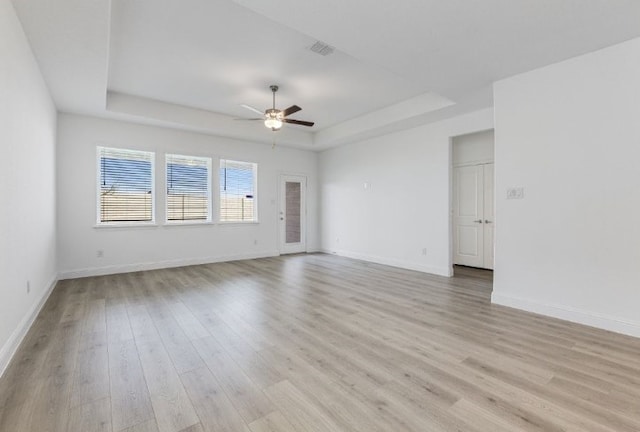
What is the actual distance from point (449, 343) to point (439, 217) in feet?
10.5

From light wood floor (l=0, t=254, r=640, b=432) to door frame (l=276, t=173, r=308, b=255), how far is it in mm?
3823

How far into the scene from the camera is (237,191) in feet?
23.2

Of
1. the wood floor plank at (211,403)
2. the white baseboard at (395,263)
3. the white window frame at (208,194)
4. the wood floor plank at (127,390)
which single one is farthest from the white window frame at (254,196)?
the wood floor plank at (211,403)

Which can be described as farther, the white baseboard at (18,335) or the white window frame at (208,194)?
the white window frame at (208,194)

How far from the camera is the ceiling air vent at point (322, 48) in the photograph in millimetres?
3407

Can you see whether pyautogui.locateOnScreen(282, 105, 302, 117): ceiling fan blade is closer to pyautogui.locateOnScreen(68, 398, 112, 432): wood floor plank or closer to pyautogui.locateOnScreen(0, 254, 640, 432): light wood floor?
pyautogui.locateOnScreen(0, 254, 640, 432): light wood floor

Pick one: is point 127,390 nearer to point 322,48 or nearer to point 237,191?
point 322,48

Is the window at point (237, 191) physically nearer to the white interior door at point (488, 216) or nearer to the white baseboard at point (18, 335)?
the white baseboard at point (18, 335)

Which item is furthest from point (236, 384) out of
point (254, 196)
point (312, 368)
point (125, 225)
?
point (254, 196)

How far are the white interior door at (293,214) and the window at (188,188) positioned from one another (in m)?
1.88

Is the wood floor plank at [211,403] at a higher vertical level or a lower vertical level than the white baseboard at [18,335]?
lower

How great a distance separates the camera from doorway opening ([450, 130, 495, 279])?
19.5 feet

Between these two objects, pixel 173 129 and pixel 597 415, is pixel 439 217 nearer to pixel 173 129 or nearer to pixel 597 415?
pixel 597 415

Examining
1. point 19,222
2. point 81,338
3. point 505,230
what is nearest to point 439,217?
point 505,230
